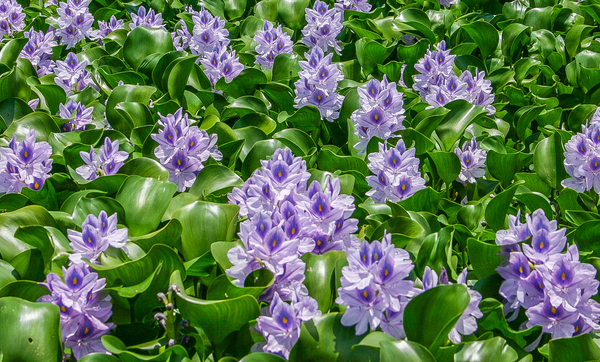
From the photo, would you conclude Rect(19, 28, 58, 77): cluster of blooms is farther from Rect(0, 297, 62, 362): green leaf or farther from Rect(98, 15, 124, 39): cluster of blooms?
Rect(0, 297, 62, 362): green leaf

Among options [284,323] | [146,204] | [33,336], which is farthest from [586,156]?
[33,336]

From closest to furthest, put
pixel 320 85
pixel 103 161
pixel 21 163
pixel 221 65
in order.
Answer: pixel 21 163
pixel 103 161
pixel 320 85
pixel 221 65

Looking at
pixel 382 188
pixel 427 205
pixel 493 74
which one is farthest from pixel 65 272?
pixel 493 74

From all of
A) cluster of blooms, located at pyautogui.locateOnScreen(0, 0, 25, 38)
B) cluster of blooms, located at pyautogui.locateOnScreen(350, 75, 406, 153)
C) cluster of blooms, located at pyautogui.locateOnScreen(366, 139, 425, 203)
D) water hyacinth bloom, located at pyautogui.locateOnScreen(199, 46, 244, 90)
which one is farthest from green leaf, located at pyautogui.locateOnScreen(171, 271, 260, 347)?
cluster of blooms, located at pyautogui.locateOnScreen(0, 0, 25, 38)

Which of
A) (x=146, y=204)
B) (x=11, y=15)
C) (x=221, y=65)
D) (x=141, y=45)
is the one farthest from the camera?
(x=11, y=15)

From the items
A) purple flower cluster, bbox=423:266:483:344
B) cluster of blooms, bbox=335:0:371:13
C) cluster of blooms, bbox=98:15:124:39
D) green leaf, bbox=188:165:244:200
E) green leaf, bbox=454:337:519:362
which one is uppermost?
purple flower cluster, bbox=423:266:483:344

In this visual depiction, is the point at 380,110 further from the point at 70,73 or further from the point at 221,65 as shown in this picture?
the point at 70,73

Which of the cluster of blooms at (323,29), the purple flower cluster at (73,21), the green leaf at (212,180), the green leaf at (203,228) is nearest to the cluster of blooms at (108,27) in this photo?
the purple flower cluster at (73,21)
